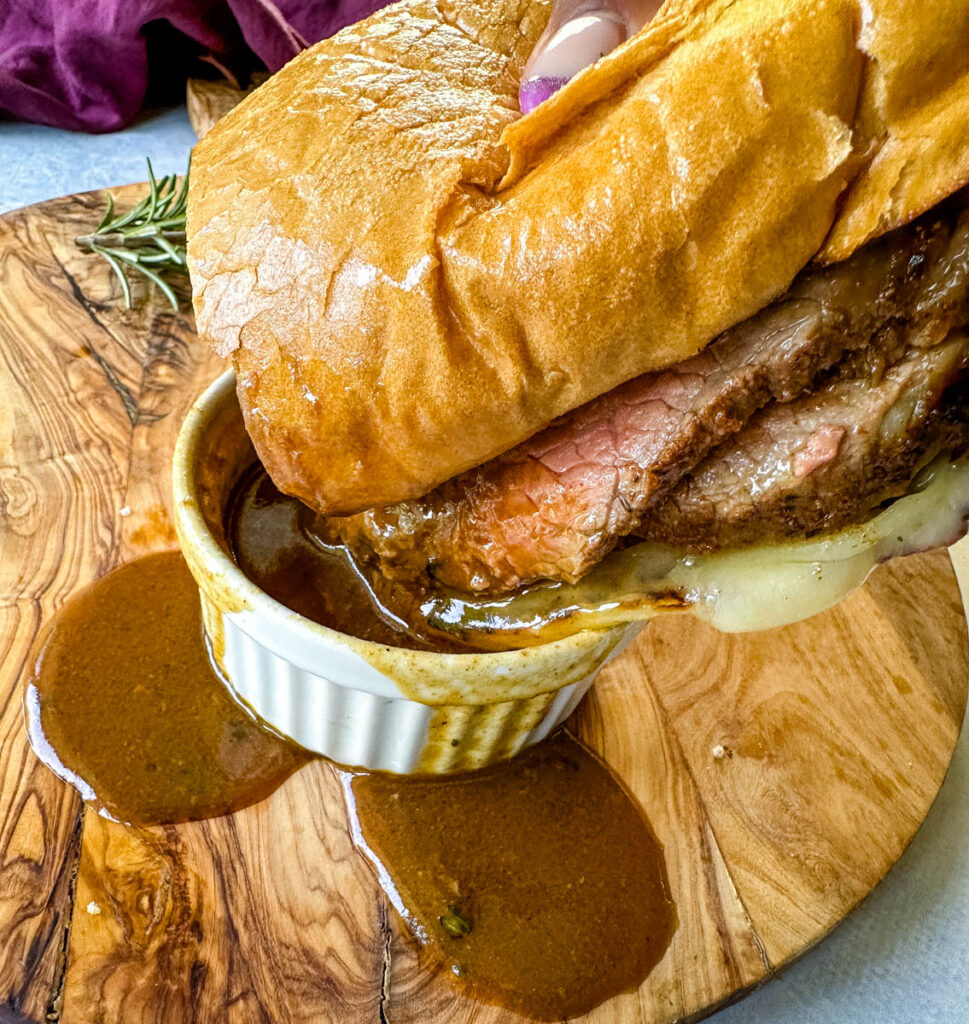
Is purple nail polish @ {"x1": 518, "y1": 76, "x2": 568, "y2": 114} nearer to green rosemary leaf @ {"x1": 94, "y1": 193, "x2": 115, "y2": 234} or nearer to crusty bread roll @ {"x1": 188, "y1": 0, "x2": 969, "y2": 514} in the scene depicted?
crusty bread roll @ {"x1": 188, "y1": 0, "x2": 969, "y2": 514}

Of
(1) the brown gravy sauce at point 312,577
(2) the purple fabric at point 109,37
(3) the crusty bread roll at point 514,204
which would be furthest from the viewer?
(2) the purple fabric at point 109,37

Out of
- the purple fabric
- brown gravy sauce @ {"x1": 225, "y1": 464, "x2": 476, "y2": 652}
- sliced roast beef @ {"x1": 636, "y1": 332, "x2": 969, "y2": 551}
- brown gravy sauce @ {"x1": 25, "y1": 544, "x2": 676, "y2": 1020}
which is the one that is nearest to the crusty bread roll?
sliced roast beef @ {"x1": 636, "y1": 332, "x2": 969, "y2": 551}

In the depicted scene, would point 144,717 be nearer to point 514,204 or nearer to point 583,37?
point 514,204

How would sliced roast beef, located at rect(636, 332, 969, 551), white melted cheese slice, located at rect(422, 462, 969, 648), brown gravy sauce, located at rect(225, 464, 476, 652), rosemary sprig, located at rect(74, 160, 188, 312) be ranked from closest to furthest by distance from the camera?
sliced roast beef, located at rect(636, 332, 969, 551) → white melted cheese slice, located at rect(422, 462, 969, 648) → brown gravy sauce, located at rect(225, 464, 476, 652) → rosemary sprig, located at rect(74, 160, 188, 312)

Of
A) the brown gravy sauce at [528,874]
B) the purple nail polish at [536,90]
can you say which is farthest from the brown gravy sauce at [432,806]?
the purple nail polish at [536,90]

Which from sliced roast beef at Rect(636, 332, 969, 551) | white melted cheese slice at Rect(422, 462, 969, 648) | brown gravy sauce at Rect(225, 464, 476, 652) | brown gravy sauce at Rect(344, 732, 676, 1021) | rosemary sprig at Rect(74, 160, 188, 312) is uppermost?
sliced roast beef at Rect(636, 332, 969, 551)

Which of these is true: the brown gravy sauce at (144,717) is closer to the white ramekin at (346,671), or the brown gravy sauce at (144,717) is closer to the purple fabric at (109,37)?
the white ramekin at (346,671)
